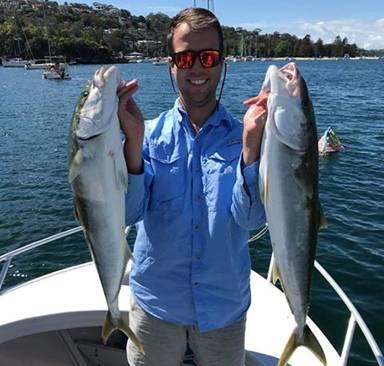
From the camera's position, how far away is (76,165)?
276 centimetres

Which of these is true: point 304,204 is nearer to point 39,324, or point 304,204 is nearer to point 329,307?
point 39,324

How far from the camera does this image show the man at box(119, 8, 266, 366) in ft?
10.1

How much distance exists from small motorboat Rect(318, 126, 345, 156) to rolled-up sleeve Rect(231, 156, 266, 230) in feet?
59.2

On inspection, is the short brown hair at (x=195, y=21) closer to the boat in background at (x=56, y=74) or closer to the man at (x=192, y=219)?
the man at (x=192, y=219)

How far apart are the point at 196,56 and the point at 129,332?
6.03ft

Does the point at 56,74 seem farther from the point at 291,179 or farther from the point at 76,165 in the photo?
the point at 291,179

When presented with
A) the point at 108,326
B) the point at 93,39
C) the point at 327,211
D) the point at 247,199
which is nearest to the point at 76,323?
the point at 108,326

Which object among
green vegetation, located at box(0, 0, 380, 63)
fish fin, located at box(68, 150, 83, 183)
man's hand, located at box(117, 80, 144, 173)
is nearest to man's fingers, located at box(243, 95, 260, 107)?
man's hand, located at box(117, 80, 144, 173)

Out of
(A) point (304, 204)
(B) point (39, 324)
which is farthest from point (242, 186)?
(B) point (39, 324)

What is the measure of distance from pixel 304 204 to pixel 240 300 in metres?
0.88

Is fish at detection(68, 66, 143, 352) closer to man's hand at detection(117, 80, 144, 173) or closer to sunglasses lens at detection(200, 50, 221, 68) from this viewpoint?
man's hand at detection(117, 80, 144, 173)

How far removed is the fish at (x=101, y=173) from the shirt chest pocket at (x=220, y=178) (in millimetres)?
580

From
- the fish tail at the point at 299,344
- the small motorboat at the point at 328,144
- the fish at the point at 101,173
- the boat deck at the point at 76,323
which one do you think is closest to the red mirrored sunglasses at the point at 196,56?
the fish at the point at 101,173

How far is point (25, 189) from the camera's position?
17.8m
